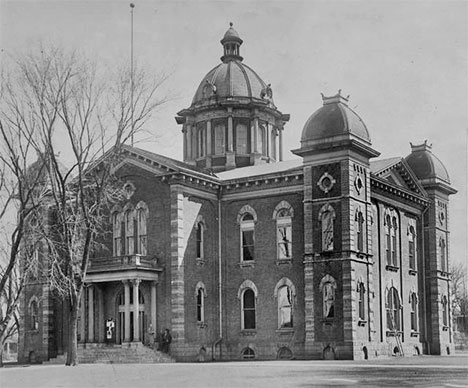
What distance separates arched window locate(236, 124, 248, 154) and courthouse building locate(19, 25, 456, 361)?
3.90 m

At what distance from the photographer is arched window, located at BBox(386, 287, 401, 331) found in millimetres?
43812

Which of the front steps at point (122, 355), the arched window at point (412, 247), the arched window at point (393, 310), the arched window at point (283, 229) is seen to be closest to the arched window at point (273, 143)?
the arched window at point (412, 247)

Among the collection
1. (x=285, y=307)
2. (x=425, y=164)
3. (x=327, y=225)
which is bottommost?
(x=285, y=307)

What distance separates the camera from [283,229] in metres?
41.9

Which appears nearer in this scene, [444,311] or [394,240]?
[394,240]

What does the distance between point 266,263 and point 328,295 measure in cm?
427

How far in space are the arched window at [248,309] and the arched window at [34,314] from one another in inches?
478

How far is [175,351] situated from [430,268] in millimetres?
17502

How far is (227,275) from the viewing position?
4334 centimetres

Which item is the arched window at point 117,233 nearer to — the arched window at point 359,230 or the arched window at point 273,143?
the arched window at point 359,230

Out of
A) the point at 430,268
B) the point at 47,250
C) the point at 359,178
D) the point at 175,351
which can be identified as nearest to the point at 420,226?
the point at 430,268

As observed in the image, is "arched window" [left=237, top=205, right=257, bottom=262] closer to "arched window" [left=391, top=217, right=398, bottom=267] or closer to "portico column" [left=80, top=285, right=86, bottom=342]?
"arched window" [left=391, top=217, right=398, bottom=267]

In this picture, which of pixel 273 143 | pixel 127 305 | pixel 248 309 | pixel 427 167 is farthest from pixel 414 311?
pixel 127 305

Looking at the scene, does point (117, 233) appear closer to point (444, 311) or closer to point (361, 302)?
point (361, 302)
